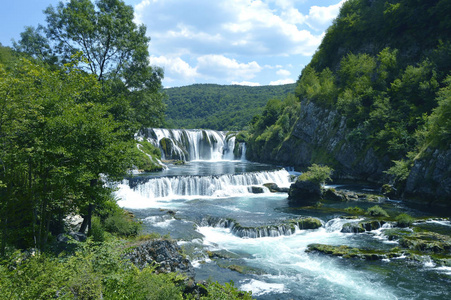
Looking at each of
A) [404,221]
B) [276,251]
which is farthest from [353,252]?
[404,221]

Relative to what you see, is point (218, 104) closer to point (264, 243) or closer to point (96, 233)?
point (264, 243)

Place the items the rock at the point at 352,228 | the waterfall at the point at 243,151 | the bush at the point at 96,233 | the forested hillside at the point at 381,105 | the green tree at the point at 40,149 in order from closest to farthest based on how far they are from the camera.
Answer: the green tree at the point at 40,149 < the bush at the point at 96,233 < the rock at the point at 352,228 < the forested hillside at the point at 381,105 < the waterfall at the point at 243,151

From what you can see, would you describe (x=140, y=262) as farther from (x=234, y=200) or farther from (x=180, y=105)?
(x=180, y=105)

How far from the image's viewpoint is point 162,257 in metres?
10.5

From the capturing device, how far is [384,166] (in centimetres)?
3397

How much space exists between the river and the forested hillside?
24.8 ft

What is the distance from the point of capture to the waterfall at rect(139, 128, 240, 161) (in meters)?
59.7

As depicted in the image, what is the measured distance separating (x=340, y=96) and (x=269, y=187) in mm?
22526

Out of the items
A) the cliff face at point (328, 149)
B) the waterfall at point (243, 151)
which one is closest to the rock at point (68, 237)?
the cliff face at point (328, 149)

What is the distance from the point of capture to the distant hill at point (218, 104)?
12366cm

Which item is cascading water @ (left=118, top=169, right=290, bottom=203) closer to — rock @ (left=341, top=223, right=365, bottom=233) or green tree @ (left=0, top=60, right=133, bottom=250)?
rock @ (left=341, top=223, right=365, bottom=233)

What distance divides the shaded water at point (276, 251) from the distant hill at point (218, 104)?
85930mm

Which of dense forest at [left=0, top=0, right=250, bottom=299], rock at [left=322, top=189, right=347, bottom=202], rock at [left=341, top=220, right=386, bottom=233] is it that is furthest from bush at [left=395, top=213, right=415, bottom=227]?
dense forest at [left=0, top=0, right=250, bottom=299]

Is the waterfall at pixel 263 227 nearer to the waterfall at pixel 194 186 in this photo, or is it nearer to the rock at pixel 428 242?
the rock at pixel 428 242
